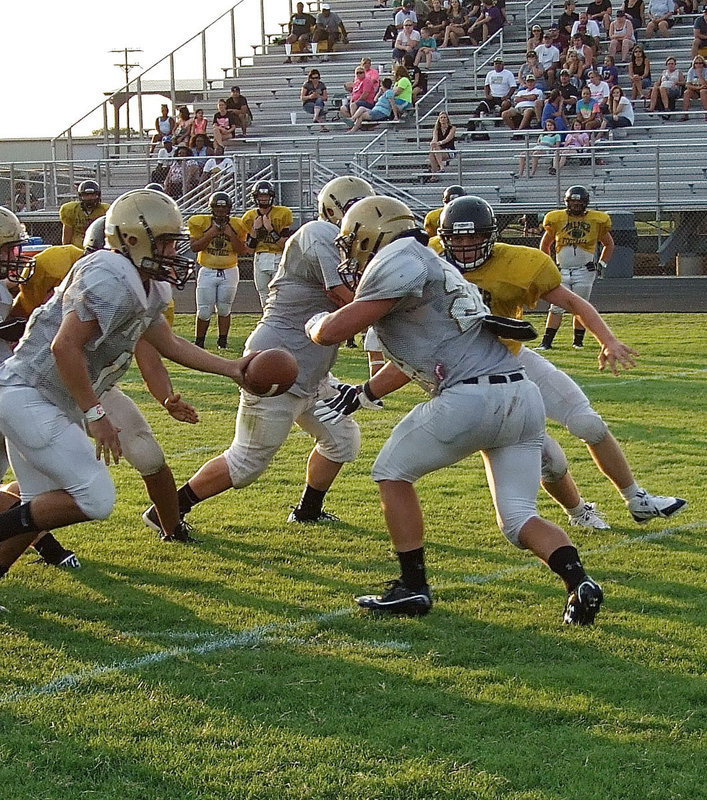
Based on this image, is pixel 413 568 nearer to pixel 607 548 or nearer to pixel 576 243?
pixel 607 548

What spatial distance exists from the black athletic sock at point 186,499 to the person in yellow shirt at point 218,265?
25.5ft

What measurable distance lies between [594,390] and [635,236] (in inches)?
298

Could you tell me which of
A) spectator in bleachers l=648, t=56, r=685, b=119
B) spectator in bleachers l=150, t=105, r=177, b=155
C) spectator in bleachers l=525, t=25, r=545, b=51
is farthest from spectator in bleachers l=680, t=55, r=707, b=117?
spectator in bleachers l=150, t=105, r=177, b=155

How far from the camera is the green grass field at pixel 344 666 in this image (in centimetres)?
350

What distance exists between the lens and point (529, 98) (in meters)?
20.8

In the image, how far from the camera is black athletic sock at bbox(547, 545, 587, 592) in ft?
15.4

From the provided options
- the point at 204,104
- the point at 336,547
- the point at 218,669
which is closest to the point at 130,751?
the point at 218,669

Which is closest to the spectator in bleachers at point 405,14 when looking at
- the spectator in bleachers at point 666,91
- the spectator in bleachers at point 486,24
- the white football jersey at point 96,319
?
the spectator in bleachers at point 486,24

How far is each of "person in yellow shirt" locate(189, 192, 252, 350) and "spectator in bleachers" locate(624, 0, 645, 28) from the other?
1094 cm

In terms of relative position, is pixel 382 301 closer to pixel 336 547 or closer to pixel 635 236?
pixel 336 547

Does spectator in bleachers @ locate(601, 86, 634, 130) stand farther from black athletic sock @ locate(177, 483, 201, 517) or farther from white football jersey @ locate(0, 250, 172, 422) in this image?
white football jersey @ locate(0, 250, 172, 422)

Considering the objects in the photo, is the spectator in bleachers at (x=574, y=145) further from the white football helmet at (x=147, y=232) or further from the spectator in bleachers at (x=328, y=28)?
the white football helmet at (x=147, y=232)

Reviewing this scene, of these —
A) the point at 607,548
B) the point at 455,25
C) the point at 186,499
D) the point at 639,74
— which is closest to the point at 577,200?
the point at 607,548

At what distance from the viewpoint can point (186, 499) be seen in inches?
250
